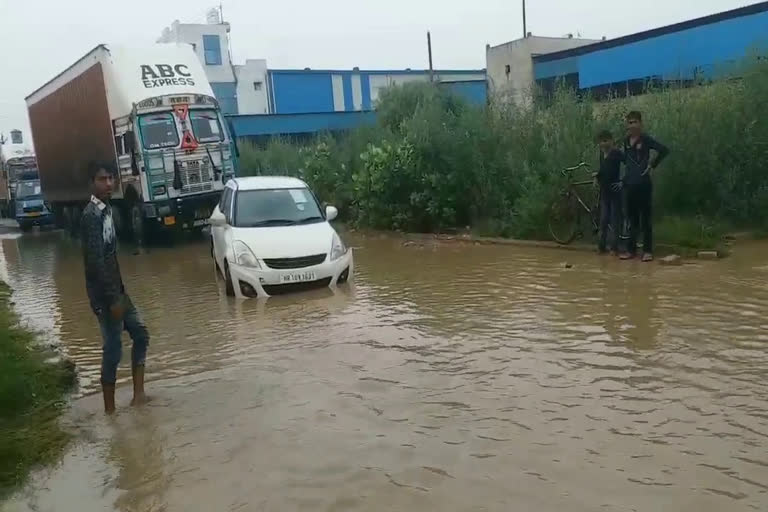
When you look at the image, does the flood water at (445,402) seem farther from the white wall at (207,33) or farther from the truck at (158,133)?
the white wall at (207,33)

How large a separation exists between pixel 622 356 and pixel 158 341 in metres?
5.00

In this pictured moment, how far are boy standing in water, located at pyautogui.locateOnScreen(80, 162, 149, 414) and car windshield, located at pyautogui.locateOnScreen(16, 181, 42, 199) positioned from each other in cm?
2759

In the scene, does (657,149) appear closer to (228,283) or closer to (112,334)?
(228,283)

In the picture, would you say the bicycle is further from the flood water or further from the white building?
the white building

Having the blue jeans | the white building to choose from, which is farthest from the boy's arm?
the white building

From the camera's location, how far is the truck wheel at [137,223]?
17.7m

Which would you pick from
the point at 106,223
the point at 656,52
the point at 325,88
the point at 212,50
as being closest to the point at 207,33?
the point at 212,50

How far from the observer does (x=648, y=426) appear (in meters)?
4.94

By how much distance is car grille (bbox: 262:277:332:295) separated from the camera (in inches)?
396

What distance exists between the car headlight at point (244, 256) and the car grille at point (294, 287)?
0.35 metres

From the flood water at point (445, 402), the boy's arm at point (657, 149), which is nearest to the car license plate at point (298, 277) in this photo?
the flood water at point (445, 402)

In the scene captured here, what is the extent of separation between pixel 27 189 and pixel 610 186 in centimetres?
2715

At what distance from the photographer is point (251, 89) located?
5653cm

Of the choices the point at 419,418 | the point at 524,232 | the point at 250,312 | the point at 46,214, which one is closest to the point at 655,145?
the point at 524,232
